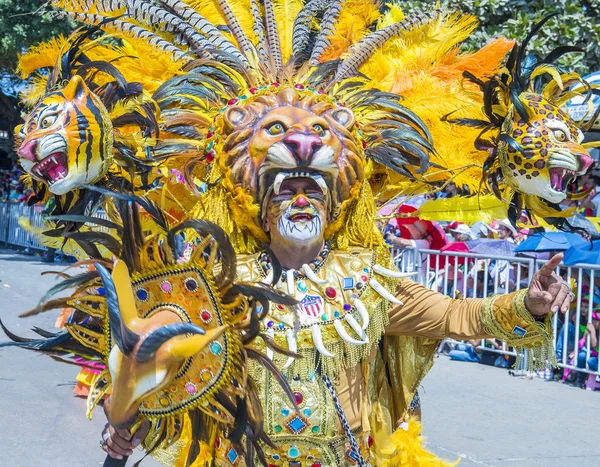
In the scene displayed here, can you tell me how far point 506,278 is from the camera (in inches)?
307

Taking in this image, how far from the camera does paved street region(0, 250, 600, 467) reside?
5.06m

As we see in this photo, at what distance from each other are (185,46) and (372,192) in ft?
3.08

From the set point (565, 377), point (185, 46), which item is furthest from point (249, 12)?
point (565, 377)

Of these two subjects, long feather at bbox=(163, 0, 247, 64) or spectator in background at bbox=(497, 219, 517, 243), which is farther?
spectator in background at bbox=(497, 219, 517, 243)

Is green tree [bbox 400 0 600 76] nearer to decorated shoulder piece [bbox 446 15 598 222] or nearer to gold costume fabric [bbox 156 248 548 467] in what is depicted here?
decorated shoulder piece [bbox 446 15 598 222]

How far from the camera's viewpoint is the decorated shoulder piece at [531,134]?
2611 mm

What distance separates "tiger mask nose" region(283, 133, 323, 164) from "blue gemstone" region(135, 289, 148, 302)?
2.48ft

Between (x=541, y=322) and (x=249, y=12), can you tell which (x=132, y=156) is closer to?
(x=249, y=12)

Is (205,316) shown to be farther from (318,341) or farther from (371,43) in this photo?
(371,43)

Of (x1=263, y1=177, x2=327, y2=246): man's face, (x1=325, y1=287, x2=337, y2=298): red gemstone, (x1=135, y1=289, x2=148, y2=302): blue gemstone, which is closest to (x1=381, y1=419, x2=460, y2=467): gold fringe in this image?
(x1=325, y1=287, x2=337, y2=298): red gemstone

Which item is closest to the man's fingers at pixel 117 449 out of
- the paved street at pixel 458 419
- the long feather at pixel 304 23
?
the long feather at pixel 304 23

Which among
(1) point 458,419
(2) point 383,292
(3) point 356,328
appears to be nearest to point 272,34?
(2) point 383,292

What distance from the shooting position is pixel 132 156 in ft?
8.40

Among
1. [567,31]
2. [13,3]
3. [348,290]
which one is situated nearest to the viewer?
[348,290]
